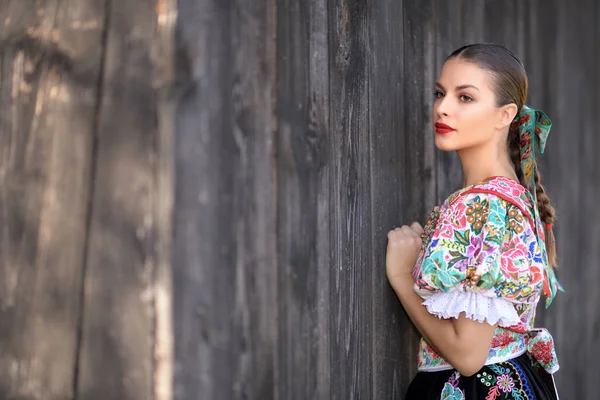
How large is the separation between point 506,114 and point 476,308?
0.58m

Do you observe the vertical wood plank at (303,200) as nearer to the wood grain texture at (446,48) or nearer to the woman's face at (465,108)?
the woman's face at (465,108)

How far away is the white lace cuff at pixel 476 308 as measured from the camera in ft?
6.39

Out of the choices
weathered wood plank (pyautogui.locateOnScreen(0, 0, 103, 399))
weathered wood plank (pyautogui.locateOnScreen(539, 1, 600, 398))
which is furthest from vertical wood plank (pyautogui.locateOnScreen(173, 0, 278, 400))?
weathered wood plank (pyautogui.locateOnScreen(539, 1, 600, 398))

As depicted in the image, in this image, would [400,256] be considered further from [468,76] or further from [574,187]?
[574,187]

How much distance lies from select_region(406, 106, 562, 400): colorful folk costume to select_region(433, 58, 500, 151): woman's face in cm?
14

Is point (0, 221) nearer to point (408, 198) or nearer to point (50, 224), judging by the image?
point (50, 224)

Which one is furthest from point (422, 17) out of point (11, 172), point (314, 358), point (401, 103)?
point (11, 172)

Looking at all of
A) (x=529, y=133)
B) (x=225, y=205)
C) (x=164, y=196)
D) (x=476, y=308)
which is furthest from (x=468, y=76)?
(x=164, y=196)

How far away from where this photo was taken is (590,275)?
11.4 ft

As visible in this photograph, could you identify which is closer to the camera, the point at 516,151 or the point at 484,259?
the point at 484,259

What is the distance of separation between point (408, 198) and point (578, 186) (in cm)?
140

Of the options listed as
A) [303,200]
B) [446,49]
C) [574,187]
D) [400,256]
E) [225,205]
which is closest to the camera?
[225,205]

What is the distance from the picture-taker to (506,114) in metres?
2.16

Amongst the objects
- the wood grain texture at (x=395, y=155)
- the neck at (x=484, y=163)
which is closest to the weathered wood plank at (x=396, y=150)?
the wood grain texture at (x=395, y=155)
